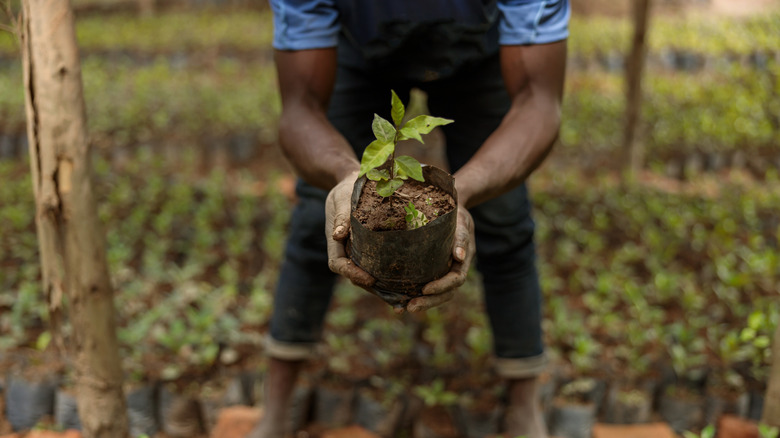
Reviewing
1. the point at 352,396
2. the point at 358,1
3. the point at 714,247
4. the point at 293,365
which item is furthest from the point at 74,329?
the point at 714,247

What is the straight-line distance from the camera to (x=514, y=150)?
68.7 inches

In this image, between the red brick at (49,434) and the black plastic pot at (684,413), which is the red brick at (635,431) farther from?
the red brick at (49,434)

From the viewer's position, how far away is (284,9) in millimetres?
1831

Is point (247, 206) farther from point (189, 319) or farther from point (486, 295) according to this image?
point (486, 295)

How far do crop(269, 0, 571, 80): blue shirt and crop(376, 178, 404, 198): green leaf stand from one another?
58 cm

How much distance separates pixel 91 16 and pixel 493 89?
33.0 feet

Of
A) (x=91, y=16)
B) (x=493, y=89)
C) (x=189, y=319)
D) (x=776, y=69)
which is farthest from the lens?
(x=91, y=16)

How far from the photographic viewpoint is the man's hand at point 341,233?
1.46 metres

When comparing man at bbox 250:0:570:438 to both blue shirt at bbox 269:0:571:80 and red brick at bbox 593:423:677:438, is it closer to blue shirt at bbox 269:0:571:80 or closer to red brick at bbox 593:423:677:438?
blue shirt at bbox 269:0:571:80

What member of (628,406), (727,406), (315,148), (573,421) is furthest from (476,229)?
(727,406)

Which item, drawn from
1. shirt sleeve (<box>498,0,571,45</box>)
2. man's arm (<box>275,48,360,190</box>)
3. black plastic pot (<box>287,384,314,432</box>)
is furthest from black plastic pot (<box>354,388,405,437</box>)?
shirt sleeve (<box>498,0,571,45</box>)

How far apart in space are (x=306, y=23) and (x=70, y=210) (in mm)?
762

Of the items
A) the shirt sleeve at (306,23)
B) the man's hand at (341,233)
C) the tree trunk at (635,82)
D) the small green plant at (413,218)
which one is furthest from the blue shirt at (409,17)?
the tree trunk at (635,82)

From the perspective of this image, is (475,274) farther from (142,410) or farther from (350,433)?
(142,410)
